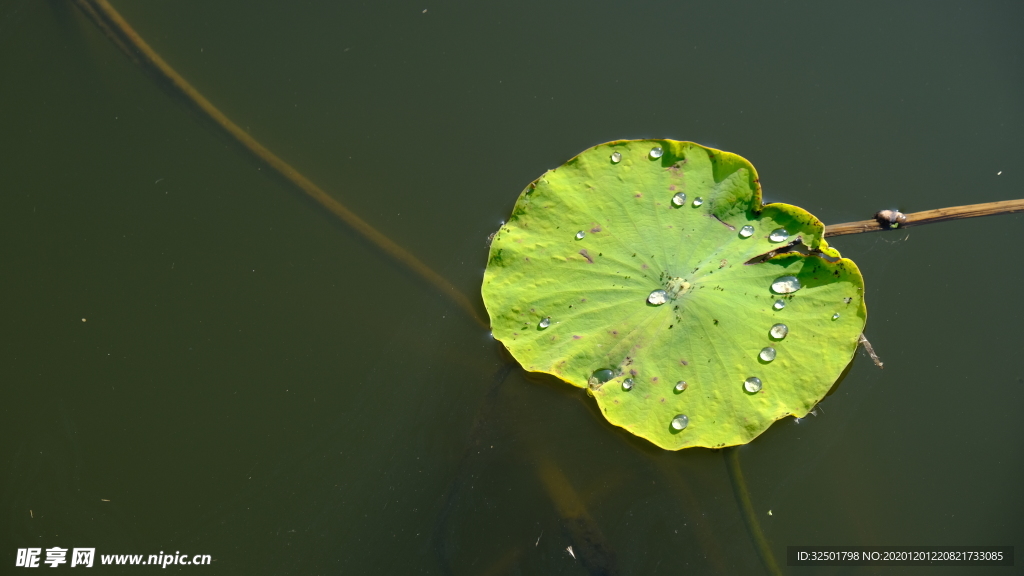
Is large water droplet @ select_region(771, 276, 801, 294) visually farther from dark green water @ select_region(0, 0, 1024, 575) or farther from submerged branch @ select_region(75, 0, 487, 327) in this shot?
submerged branch @ select_region(75, 0, 487, 327)

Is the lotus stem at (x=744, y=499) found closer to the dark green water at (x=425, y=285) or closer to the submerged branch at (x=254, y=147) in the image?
the dark green water at (x=425, y=285)

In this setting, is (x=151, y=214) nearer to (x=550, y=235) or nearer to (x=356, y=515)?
(x=356, y=515)

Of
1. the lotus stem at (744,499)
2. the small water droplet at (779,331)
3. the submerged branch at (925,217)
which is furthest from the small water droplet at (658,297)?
the submerged branch at (925,217)

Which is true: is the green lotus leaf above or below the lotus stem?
above

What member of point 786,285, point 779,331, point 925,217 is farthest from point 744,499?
point 925,217

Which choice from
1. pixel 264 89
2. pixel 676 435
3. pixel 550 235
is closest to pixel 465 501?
pixel 676 435

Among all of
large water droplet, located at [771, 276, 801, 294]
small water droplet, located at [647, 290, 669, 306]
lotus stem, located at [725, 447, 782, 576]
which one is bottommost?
lotus stem, located at [725, 447, 782, 576]

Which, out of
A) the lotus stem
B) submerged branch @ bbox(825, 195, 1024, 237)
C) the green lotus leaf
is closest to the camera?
the green lotus leaf

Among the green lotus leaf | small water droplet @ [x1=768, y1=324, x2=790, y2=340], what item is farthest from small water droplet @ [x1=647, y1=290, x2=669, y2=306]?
small water droplet @ [x1=768, y1=324, x2=790, y2=340]

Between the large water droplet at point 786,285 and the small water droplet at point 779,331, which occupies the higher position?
the large water droplet at point 786,285
